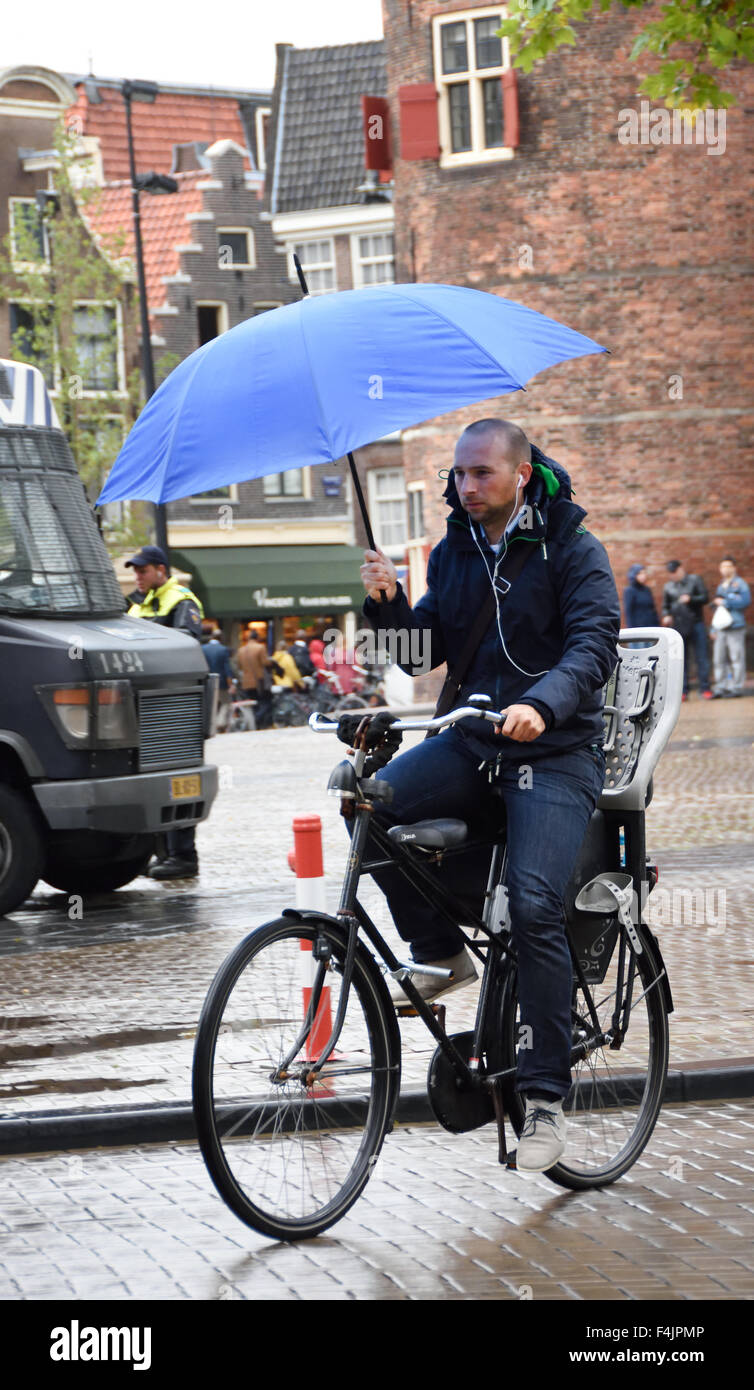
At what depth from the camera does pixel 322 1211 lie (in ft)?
14.6

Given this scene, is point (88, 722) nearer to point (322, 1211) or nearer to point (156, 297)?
point (322, 1211)

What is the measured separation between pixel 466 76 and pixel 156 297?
Answer: 562 inches

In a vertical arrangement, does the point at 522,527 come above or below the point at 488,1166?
above

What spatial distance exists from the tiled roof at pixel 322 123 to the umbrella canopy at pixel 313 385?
38.7 m

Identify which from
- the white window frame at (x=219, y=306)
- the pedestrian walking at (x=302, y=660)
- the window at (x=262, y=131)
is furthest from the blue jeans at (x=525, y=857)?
the window at (x=262, y=131)

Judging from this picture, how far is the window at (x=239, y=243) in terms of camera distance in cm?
4350

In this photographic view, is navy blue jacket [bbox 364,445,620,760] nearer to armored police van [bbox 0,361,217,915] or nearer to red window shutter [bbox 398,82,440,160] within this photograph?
armored police van [bbox 0,361,217,915]

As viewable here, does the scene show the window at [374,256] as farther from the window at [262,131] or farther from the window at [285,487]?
the window at [285,487]

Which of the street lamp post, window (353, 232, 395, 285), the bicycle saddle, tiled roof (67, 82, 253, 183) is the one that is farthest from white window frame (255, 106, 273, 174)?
the bicycle saddle

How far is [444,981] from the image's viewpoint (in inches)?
183

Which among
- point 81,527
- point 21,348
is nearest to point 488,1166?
point 81,527

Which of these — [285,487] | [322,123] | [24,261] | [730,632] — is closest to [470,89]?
[24,261]

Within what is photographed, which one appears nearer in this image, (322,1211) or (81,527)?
(322,1211)

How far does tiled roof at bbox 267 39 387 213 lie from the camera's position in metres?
42.4
